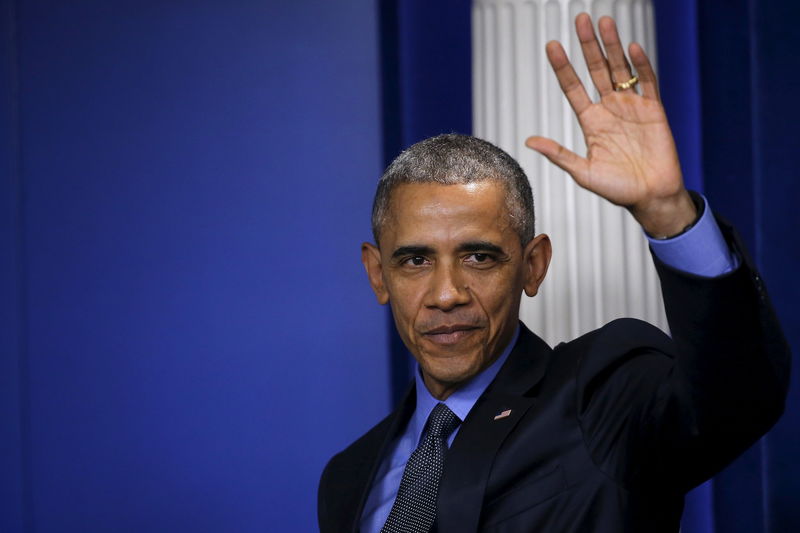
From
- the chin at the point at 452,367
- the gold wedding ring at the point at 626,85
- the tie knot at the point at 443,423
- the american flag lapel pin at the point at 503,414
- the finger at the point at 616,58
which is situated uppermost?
the finger at the point at 616,58

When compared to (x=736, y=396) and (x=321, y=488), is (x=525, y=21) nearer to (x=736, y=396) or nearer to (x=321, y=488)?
(x=321, y=488)

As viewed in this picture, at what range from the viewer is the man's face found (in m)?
1.96

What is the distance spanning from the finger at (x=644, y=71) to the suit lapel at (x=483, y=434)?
585 millimetres

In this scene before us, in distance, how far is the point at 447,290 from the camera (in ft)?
6.37

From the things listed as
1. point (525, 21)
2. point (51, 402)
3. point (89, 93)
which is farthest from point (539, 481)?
point (89, 93)

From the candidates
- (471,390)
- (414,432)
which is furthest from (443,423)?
(414,432)

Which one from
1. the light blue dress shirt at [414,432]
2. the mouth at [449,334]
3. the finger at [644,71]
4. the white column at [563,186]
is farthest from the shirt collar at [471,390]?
the finger at [644,71]

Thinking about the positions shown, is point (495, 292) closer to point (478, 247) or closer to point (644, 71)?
point (478, 247)

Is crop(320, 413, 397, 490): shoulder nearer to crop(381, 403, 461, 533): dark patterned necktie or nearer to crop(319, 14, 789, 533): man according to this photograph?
crop(319, 14, 789, 533): man

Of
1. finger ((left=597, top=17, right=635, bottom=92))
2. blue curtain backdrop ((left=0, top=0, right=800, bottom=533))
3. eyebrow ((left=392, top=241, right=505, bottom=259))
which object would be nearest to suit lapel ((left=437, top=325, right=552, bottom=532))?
eyebrow ((left=392, top=241, right=505, bottom=259))

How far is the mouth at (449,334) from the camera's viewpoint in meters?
1.96

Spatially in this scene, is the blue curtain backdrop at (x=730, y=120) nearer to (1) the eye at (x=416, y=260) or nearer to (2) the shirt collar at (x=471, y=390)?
(2) the shirt collar at (x=471, y=390)

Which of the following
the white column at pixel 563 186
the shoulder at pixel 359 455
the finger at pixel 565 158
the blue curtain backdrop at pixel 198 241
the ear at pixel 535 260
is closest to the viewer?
the finger at pixel 565 158

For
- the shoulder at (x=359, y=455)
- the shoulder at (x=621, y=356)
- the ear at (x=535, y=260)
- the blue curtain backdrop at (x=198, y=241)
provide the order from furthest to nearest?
the blue curtain backdrop at (x=198, y=241) < the shoulder at (x=359, y=455) < the ear at (x=535, y=260) < the shoulder at (x=621, y=356)
